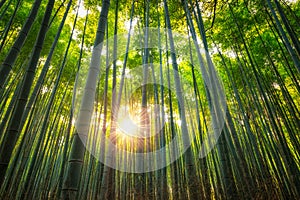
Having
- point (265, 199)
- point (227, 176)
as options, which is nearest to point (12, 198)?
point (227, 176)

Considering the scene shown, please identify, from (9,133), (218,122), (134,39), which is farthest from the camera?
(134,39)

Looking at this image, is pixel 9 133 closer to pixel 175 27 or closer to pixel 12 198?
pixel 12 198

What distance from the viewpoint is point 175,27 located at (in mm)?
4566

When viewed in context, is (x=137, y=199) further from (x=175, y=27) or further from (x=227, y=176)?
(x=175, y=27)

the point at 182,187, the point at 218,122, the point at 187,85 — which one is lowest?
the point at 182,187

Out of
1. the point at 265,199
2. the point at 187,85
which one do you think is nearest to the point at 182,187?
the point at 265,199

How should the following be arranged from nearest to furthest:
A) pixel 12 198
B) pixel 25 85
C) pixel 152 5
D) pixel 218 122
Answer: pixel 25 85 → pixel 12 198 → pixel 218 122 → pixel 152 5

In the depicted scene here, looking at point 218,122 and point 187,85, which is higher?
point 187,85

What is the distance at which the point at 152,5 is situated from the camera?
179 inches

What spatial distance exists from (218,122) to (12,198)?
217 cm

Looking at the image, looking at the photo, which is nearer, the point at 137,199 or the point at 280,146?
the point at 137,199

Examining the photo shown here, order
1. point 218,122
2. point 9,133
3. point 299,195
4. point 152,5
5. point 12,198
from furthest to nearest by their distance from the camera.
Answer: point 152,5, point 218,122, point 299,195, point 12,198, point 9,133

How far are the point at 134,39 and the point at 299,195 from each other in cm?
447

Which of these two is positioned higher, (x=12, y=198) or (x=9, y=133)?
(x=9, y=133)
